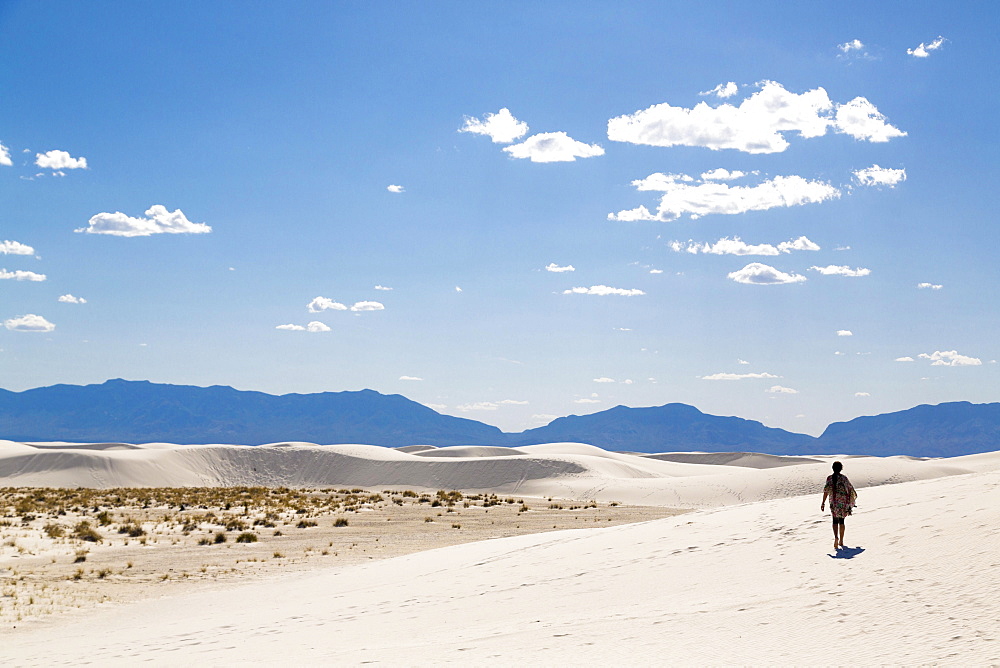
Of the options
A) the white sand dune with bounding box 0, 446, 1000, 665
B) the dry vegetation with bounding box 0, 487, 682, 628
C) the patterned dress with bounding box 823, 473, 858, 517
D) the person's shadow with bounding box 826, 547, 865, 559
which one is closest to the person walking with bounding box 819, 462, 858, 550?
the patterned dress with bounding box 823, 473, 858, 517

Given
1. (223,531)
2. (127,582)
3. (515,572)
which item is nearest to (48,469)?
(223,531)

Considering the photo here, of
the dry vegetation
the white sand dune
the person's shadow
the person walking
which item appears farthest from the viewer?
the dry vegetation

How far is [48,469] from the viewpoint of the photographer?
62.1 m

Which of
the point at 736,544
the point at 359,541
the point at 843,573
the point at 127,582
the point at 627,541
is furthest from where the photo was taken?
the point at 359,541

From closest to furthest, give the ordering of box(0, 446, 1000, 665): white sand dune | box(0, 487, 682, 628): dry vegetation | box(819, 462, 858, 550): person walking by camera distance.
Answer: box(0, 446, 1000, 665): white sand dune, box(819, 462, 858, 550): person walking, box(0, 487, 682, 628): dry vegetation

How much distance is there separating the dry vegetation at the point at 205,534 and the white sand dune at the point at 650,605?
2.08 m

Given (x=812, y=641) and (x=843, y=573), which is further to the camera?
(x=843, y=573)

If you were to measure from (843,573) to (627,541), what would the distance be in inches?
245

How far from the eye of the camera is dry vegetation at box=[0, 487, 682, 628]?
1753cm

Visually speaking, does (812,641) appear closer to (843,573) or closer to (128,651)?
(843,573)

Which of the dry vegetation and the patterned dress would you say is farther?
the dry vegetation

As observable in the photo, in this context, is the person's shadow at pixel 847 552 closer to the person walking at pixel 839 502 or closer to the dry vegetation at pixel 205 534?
the person walking at pixel 839 502

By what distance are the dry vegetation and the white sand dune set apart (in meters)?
2.08

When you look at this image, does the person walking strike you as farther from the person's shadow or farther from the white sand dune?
the white sand dune
